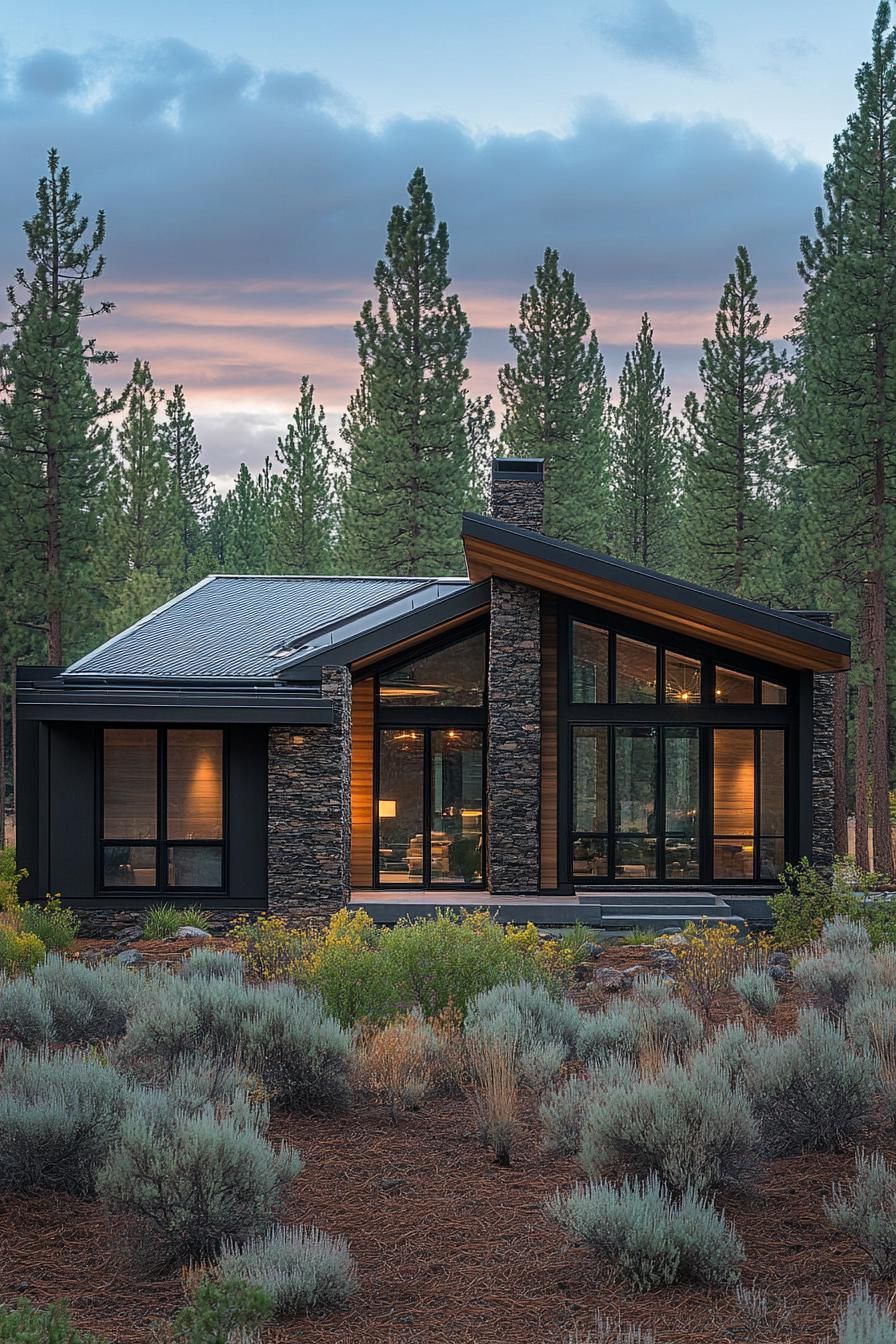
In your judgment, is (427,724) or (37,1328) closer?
(37,1328)

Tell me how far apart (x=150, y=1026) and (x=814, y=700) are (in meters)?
10.8

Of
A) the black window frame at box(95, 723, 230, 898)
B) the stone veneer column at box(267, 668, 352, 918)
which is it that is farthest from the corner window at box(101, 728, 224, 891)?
the stone veneer column at box(267, 668, 352, 918)

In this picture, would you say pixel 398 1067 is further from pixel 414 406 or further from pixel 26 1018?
pixel 414 406

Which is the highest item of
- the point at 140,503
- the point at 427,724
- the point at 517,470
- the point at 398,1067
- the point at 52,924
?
the point at 140,503

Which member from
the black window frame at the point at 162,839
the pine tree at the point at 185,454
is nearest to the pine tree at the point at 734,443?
the black window frame at the point at 162,839

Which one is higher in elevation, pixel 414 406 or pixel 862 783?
pixel 414 406

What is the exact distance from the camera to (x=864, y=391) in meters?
22.5

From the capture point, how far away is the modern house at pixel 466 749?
46.6 ft

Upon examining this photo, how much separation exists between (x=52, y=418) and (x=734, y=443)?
15.2 m

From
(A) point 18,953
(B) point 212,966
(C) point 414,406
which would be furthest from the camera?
(C) point 414,406

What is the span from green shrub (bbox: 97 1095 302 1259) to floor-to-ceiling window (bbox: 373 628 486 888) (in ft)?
35.4

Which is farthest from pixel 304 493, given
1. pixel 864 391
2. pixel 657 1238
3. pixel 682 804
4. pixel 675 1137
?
pixel 657 1238

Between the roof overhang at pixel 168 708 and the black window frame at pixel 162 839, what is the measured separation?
474 mm

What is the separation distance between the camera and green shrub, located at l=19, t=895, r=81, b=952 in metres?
12.8
